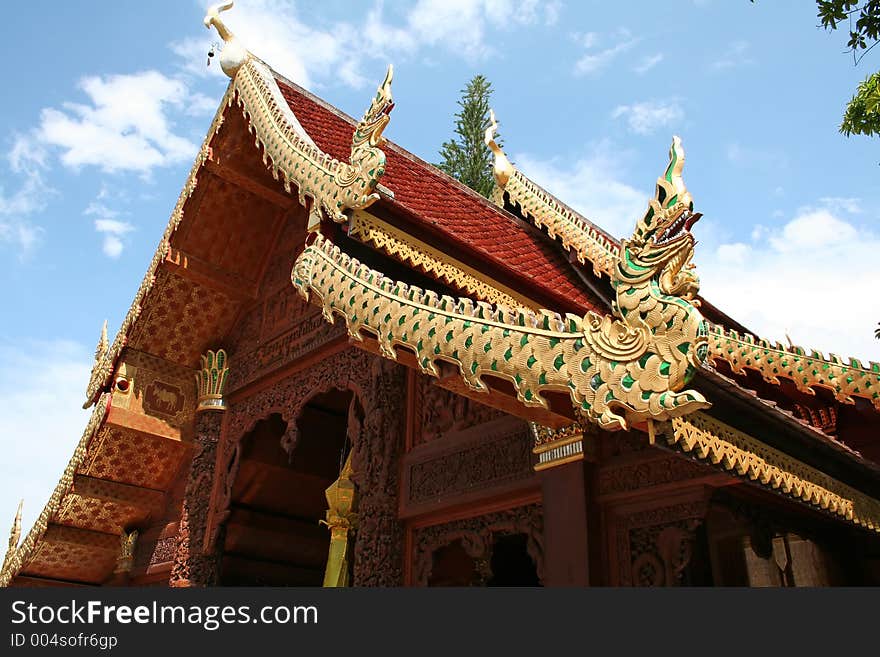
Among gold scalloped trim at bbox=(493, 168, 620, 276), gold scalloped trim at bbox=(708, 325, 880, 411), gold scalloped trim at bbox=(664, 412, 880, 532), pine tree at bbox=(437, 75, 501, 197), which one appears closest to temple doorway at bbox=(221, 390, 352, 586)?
gold scalloped trim at bbox=(493, 168, 620, 276)

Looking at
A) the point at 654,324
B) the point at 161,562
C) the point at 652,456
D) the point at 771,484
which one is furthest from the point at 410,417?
the point at 161,562

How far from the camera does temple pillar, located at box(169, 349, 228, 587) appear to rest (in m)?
5.77

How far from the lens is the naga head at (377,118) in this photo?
3.91 meters

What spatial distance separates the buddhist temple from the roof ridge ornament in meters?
0.02

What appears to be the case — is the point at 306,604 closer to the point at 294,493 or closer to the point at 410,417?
the point at 410,417

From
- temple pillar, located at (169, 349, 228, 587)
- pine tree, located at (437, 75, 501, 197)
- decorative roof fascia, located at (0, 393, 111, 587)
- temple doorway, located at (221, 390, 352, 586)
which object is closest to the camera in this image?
temple pillar, located at (169, 349, 228, 587)

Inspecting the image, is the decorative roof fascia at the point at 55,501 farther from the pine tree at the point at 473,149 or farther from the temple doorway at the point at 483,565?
the pine tree at the point at 473,149

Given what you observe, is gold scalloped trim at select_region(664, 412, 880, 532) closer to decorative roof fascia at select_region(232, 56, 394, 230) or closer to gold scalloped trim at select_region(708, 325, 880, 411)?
gold scalloped trim at select_region(708, 325, 880, 411)

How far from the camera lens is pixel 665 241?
2420mm

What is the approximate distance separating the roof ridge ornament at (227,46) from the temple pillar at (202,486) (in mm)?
2255

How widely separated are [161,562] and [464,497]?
3.72 meters

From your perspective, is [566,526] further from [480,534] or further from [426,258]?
[426,258]

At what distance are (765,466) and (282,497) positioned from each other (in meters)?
4.19

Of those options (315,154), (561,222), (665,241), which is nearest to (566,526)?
(665,241)
